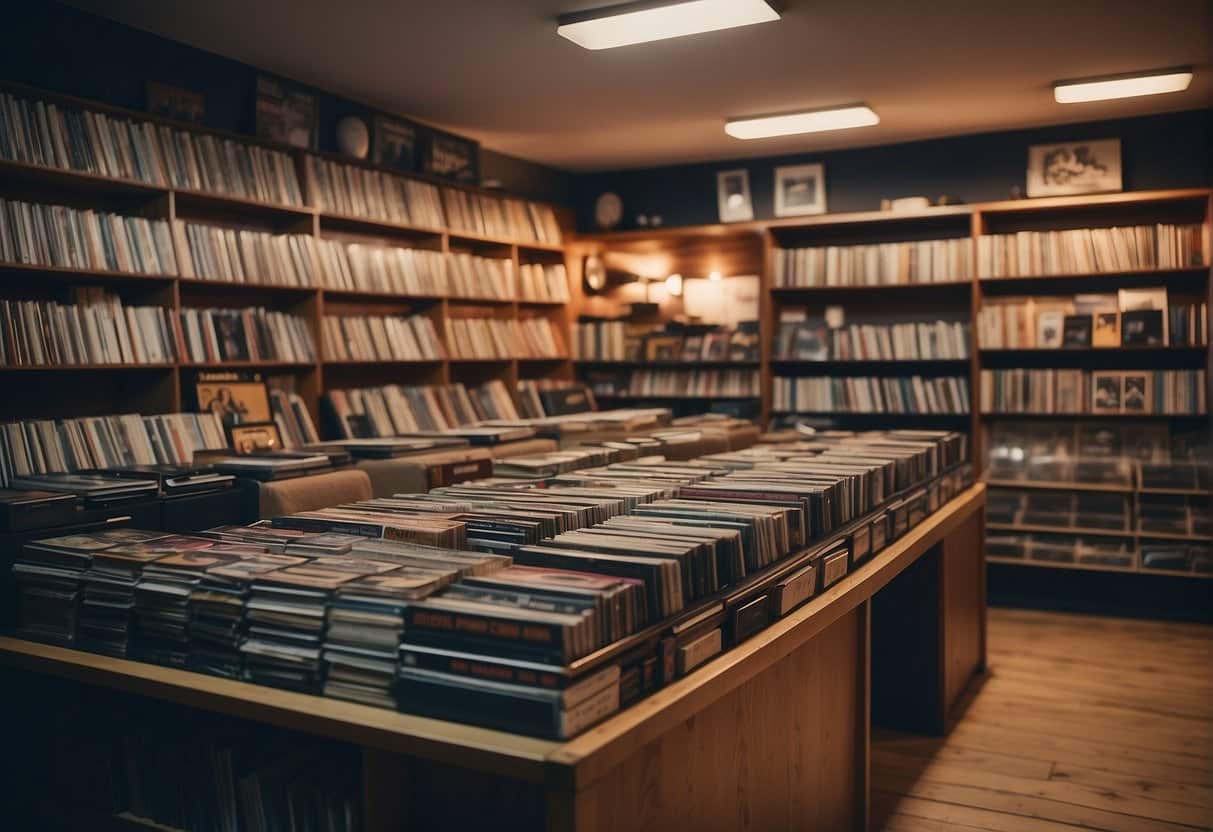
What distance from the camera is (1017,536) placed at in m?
5.95

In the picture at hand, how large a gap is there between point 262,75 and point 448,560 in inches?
145

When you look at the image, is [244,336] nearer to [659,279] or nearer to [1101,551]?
[659,279]

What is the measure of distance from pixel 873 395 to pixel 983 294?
924 millimetres

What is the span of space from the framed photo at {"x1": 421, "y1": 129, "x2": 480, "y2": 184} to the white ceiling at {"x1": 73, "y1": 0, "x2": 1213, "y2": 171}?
11cm

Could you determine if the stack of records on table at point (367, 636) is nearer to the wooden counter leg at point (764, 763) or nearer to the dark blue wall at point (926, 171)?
the wooden counter leg at point (764, 763)

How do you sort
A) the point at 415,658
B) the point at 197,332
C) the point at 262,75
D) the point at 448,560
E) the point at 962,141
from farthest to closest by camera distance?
the point at 962,141 < the point at 262,75 < the point at 197,332 < the point at 448,560 < the point at 415,658

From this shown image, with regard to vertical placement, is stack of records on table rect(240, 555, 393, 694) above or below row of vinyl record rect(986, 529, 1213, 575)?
above

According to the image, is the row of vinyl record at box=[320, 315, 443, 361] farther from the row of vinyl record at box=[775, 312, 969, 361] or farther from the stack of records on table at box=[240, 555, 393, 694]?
the stack of records on table at box=[240, 555, 393, 694]

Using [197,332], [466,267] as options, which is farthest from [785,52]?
[197,332]

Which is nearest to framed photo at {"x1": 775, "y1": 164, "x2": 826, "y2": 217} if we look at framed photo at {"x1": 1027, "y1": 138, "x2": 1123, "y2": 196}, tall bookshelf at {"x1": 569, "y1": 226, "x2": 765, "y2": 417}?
tall bookshelf at {"x1": 569, "y1": 226, "x2": 765, "y2": 417}

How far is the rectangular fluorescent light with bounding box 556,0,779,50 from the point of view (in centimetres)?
364

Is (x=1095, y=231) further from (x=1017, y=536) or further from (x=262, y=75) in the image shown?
(x=262, y=75)

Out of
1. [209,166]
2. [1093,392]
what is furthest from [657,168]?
[209,166]

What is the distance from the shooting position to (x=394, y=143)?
17.8 ft
